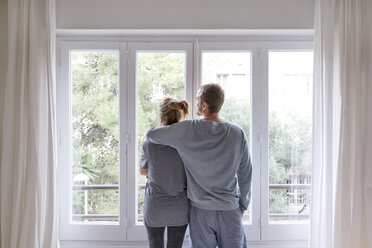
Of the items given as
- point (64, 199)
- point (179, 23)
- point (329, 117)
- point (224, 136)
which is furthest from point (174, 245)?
point (179, 23)

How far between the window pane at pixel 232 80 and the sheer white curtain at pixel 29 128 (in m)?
1.17

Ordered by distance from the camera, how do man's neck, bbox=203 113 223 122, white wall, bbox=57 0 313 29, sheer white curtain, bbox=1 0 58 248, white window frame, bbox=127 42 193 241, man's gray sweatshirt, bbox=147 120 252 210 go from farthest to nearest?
white window frame, bbox=127 42 193 241, white wall, bbox=57 0 313 29, sheer white curtain, bbox=1 0 58 248, man's neck, bbox=203 113 223 122, man's gray sweatshirt, bbox=147 120 252 210

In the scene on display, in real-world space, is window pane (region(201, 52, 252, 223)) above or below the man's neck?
above

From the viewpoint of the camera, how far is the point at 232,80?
259 cm

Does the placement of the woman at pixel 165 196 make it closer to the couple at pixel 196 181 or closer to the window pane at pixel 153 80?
the couple at pixel 196 181

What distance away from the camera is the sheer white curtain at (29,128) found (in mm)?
2219

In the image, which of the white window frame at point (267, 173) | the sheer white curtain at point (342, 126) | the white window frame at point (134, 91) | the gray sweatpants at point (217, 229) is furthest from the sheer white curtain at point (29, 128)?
the sheer white curtain at point (342, 126)

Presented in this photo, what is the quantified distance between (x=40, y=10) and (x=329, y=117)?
2.16 metres

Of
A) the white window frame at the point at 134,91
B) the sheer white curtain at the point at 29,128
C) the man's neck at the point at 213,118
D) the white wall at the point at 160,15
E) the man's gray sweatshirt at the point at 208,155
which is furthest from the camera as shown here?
the white window frame at the point at 134,91

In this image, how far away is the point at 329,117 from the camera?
2.30m

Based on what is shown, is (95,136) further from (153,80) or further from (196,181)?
(196,181)

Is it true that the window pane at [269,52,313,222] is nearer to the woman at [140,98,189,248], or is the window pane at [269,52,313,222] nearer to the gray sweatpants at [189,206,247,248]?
the gray sweatpants at [189,206,247,248]

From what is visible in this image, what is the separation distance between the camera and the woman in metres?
1.97

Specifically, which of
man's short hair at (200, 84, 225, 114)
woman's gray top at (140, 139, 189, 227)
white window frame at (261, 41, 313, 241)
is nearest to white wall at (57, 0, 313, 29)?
white window frame at (261, 41, 313, 241)
